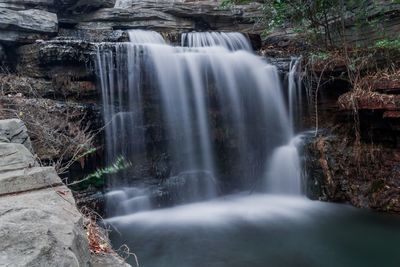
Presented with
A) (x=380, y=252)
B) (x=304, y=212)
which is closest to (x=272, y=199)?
(x=304, y=212)

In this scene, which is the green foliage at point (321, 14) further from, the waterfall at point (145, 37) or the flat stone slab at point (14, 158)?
the flat stone slab at point (14, 158)

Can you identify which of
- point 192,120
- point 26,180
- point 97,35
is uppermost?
point 97,35

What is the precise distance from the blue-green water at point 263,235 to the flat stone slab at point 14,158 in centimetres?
219

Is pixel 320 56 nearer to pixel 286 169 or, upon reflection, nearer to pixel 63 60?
pixel 286 169

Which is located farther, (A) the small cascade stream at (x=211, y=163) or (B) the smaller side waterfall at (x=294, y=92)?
(B) the smaller side waterfall at (x=294, y=92)

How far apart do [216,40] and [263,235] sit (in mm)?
6111

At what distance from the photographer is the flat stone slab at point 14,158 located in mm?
2596

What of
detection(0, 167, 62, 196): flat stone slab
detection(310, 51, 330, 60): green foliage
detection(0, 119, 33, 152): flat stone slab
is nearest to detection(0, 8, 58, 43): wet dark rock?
detection(0, 119, 33, 152): flat stone slab

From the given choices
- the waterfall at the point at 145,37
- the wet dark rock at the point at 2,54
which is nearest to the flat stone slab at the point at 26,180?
the wet dark rock at the point at 2,54

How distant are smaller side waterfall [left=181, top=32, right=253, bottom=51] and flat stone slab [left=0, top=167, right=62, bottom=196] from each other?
300 inches

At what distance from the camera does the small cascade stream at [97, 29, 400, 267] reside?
4.98m

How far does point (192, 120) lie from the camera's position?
305 inches

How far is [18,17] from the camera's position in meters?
8.31

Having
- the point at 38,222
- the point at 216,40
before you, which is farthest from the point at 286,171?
the point at 38,222
